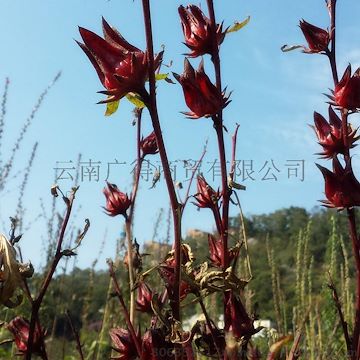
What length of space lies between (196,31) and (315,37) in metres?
0.40

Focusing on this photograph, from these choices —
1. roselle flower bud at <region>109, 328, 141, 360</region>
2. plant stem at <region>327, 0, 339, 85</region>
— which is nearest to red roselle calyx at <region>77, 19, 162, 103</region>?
roselle flower bud at <region>109, 328, 141, 360</region>

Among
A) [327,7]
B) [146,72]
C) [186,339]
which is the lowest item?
[186,339]

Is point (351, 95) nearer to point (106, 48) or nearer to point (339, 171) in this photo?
point (339, 171)

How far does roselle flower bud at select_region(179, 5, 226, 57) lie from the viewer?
102 cm

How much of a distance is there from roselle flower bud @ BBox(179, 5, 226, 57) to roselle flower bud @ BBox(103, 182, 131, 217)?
1.76 feet

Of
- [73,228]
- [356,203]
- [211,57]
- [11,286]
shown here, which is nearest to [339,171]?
[356,203]

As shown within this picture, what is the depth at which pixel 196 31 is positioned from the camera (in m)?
1.02

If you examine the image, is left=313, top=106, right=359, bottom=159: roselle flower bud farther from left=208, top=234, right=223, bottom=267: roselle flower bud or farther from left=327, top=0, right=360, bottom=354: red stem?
left=208, top=234, right=223, bottom=267: roselle flower bud

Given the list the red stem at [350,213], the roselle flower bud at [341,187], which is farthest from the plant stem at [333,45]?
the roselle flower bud at [341,187]

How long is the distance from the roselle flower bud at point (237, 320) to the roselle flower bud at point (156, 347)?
0.33ft

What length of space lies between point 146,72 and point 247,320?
1.40ft

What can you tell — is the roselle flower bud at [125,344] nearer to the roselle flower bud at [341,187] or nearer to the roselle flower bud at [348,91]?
the roselle flower bud at [341,187]

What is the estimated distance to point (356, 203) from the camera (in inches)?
44.6

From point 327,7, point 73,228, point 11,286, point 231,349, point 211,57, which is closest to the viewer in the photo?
point 231,349
